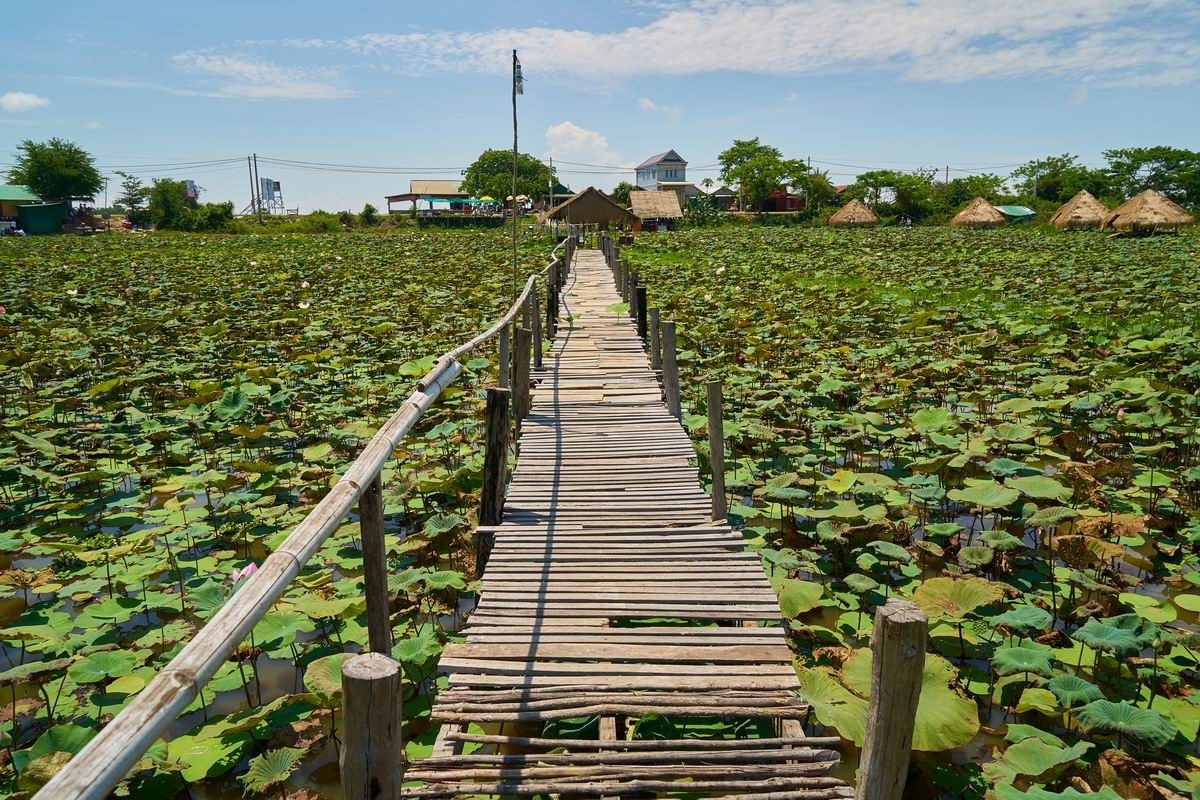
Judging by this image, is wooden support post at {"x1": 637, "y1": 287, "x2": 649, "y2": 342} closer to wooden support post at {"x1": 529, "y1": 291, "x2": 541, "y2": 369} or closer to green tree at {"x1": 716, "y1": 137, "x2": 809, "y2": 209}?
wooden support post at {"x1": 529, "y1": 291, "x2": 541, "y2": 369}

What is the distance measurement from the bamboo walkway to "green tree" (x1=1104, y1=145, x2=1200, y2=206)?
61.8m

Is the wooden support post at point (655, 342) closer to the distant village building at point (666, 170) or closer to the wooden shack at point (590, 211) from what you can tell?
the wooden shack at point (590, 211)

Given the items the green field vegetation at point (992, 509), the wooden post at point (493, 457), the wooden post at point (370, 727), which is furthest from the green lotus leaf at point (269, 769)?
the green field vegetation at point (992, 509)

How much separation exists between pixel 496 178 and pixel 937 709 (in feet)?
205

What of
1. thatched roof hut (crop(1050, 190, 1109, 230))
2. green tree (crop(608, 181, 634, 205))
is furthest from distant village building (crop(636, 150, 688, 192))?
thatched roof hut (crop(1050, 190, 1109, 230))

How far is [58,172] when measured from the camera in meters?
47.1

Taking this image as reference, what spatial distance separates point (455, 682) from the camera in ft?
8.64

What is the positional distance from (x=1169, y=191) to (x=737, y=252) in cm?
5063

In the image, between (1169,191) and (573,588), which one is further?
(1169,191)

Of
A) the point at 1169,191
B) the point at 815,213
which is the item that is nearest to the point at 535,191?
the point at 815,213

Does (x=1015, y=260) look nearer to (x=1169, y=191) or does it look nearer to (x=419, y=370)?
(x=419, y=370)

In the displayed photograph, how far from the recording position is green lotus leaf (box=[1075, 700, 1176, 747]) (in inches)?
90.8

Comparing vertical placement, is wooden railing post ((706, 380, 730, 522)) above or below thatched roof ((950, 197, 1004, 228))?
below

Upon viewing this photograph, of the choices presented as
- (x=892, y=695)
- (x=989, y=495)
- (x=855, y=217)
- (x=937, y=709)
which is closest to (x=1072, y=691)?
(x=937, y=709)
